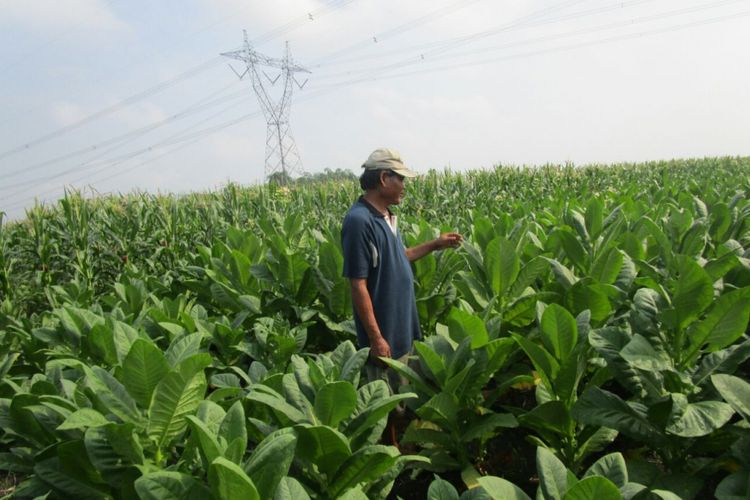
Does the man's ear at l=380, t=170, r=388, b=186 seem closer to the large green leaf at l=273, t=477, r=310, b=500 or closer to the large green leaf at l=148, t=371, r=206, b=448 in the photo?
the large green leaf at l=148, t=371, r=206, b=448

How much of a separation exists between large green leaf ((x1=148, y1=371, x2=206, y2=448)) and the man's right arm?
1.17 metres

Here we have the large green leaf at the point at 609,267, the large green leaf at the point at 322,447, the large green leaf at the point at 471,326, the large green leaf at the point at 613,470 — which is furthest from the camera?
the large green leaf at the point at 609,267

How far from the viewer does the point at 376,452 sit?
173cm

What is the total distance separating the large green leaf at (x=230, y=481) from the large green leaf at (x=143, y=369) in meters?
0.58

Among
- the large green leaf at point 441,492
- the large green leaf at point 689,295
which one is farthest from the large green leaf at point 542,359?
the large green leaf at point 441,492

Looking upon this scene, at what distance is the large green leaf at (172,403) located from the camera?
1.80m

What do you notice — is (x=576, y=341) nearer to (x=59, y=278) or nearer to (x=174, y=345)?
(x=174, y=345)

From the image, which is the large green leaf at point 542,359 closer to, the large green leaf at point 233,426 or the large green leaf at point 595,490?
the large green leaf at point 595,490

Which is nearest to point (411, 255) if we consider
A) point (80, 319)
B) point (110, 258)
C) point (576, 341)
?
point (576, 341)

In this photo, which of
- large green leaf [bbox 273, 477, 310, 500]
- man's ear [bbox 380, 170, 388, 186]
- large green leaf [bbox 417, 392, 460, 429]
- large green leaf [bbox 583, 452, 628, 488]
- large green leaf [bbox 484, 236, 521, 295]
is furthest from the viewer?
man's ear [bbox 380, 170, 388, 186]

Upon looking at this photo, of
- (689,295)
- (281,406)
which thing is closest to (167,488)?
(281,406)

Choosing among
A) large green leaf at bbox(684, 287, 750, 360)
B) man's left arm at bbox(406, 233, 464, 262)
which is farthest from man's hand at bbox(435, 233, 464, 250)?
large green leaf at bbox(684, 287, 750, 360)

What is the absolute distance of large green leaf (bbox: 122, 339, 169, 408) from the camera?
1.82 metres

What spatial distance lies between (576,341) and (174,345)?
→ 1502 millimetres
